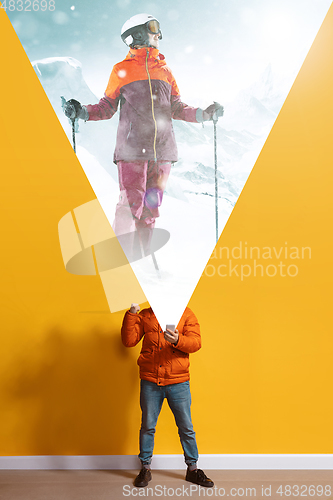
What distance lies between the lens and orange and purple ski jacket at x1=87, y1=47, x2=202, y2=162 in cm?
221

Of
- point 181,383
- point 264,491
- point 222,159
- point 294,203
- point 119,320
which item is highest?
point 222,159

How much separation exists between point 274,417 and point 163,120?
1784 millimetres

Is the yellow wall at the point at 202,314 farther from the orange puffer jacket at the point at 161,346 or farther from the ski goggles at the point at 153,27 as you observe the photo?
the ski goggles at the point at 153,27

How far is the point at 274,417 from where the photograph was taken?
7.16 feet

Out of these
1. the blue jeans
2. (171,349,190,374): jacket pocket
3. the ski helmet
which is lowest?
the blue jeans

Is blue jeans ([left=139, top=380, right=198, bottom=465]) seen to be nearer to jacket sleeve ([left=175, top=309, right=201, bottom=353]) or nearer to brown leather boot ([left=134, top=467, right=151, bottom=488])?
brown leather boot ([left=134, top=467, right=151, bottom=488])

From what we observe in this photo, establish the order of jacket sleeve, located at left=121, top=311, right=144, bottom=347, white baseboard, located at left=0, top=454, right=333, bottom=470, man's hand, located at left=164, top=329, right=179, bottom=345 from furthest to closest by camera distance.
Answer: white baseboard, located at left=0, top=454, right=333, bottom=470 → jacket sleeve, located at left=121, top=311, right=144, bottom=347 → man's hand, located at left=164, top=329, right=179, bottom=345

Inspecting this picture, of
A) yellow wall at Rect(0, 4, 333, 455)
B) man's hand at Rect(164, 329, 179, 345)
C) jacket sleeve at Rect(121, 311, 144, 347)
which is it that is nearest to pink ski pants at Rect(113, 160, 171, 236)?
yellow wall at Rect(0, 4, 333, 455)

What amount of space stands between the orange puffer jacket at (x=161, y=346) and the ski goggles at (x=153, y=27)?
1.58 m

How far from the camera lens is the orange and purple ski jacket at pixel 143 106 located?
7.24ft

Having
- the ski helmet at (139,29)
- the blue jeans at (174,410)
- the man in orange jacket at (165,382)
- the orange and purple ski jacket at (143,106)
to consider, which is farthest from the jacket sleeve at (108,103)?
the blue jeans at (174,410)

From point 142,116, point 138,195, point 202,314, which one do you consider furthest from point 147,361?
point 142,116

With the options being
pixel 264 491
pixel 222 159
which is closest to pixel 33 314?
pixel 222 159

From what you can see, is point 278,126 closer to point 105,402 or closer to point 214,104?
point 214,104
